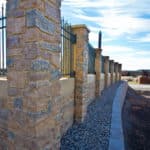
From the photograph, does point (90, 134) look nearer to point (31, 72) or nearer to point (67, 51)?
point (67, 51)

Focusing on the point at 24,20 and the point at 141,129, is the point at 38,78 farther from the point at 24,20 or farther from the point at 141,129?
the point at 141,129

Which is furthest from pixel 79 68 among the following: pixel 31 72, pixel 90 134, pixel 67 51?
pixel 31 72

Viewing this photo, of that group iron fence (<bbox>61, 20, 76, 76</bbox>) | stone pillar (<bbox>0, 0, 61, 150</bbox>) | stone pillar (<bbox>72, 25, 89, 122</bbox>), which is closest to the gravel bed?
stone pillar (<bbox>72, 25, 89, 122</bbox>)

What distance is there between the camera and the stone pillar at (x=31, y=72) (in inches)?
98.7

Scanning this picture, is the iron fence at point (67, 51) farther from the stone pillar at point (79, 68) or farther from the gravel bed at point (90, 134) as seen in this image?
the gravel bed at point (90, 134)

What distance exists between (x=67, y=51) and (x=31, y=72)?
2600mm

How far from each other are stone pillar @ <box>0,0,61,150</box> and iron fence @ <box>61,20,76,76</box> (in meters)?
1.71

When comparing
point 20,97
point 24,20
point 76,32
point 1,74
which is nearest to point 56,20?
point 24,20

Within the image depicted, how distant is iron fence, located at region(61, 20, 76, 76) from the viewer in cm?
470

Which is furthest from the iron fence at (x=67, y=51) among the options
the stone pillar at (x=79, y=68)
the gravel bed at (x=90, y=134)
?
the gravel bed at (x=90, y=134)

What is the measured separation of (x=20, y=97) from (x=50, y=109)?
0.52 metres

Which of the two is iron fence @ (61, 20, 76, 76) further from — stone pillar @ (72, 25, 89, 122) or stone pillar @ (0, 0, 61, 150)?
stone pillar @ (0, 0, 61, 150)

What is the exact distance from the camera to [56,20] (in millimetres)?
3074

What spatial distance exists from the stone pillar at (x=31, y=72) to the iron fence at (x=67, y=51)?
171 cm
